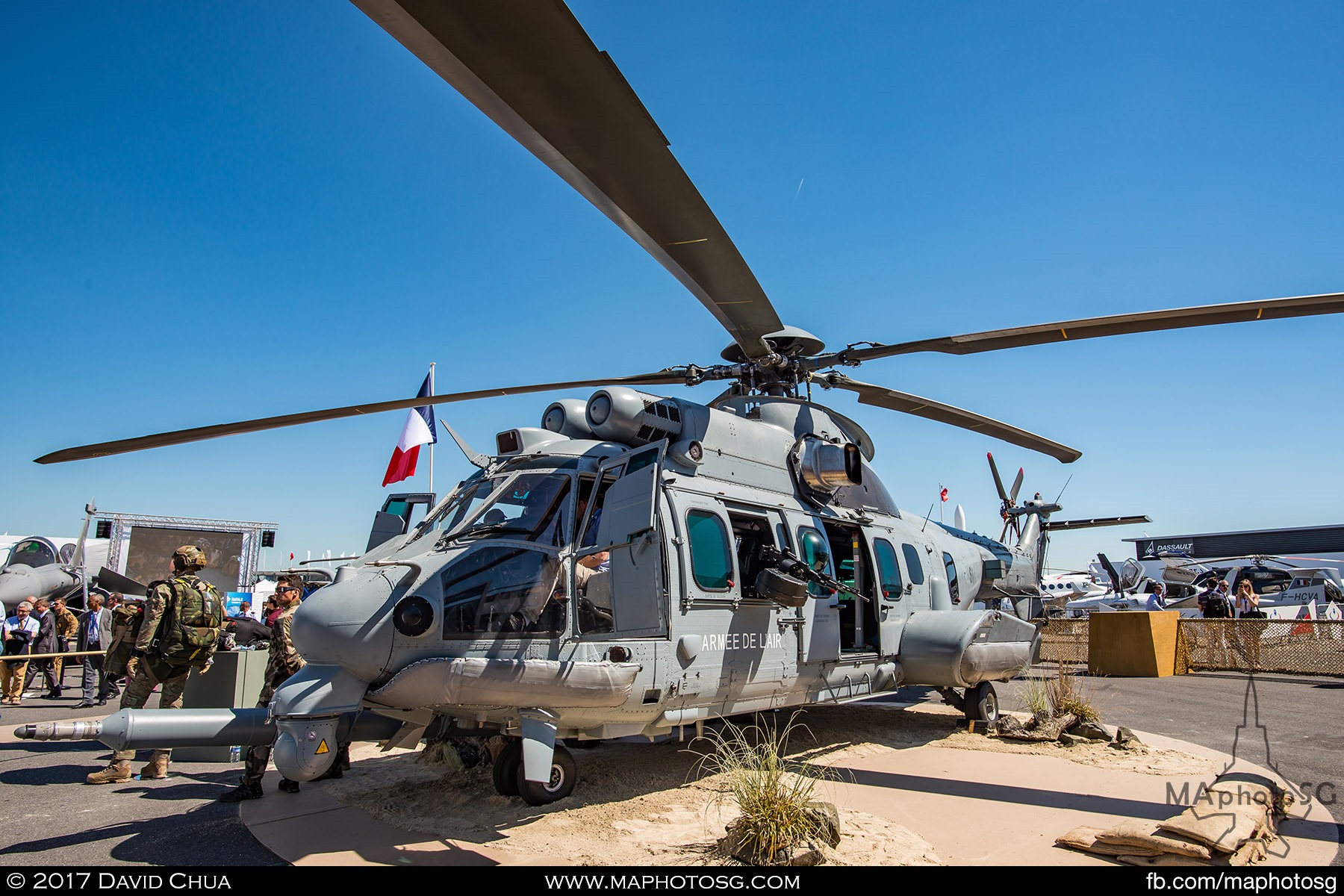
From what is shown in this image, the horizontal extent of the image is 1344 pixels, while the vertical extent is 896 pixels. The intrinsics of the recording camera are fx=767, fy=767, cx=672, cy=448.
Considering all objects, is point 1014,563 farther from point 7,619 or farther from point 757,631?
point 7,619

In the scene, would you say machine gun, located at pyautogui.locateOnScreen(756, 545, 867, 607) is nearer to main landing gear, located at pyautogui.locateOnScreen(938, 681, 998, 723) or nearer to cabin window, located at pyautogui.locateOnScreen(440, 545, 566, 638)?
cabin window, located at pyautogui.locateOnScreen(440, 545, 566, 638)

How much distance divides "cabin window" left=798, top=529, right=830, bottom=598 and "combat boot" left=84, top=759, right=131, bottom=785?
624cm

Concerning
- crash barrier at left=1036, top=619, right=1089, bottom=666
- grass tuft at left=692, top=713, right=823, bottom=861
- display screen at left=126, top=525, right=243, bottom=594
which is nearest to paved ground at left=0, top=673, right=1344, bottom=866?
grass tuft at left=692, top=713, right=823, bottom=861

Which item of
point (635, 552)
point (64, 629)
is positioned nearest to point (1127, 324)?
point (635, 552)

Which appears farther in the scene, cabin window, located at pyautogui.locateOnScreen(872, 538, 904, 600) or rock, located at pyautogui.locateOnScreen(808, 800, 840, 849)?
cabin window, located at pyautogui.locateOnScreen(872, 538, 904, 600)

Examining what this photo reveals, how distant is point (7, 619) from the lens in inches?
663

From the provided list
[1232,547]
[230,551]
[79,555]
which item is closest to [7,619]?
[79,555]

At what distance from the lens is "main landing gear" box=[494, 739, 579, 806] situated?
5234 millimetres

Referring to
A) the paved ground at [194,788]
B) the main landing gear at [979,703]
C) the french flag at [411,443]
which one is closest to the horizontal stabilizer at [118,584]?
the paved ground at [194,788]

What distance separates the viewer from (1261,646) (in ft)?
45.9

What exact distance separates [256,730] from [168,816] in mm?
1405

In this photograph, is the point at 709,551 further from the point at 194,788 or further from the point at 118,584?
the point at 118,584

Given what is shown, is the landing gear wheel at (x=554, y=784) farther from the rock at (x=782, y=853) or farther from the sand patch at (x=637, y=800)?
the rock at (x=782, y=853)

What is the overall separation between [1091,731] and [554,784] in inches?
222
